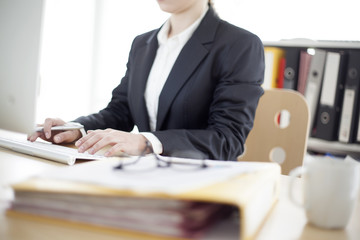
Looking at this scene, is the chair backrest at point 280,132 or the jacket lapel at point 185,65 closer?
the jacket lapel at point 185,65

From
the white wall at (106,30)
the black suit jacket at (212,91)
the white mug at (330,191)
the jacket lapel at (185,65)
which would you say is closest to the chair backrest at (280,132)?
the black suit jacket at (212,91)

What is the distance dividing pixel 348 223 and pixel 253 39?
0.77 metres

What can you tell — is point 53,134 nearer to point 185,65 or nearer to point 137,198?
point 185,65

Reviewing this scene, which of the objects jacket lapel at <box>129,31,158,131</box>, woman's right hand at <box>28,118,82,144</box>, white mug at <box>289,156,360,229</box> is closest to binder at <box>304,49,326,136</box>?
jacket lapel at <box>129,31,158,131</box>

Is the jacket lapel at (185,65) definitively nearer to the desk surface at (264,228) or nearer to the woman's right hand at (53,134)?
the woman's right hand at (53,134)

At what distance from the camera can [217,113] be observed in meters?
1.12

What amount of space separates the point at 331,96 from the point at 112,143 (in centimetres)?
130

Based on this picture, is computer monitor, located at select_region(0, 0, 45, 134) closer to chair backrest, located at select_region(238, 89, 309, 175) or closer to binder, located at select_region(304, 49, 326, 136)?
chair backrest, located at select_region(238, 89, 309, 175)

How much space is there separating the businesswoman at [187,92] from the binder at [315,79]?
29.0 inches

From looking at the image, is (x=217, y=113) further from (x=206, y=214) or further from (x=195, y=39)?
(x=206, y=214)

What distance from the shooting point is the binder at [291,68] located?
6.30 ft

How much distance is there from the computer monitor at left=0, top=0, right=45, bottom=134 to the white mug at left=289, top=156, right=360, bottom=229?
542 millimetres

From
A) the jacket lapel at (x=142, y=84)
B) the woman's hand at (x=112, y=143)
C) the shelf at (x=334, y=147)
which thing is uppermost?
the jacket lapel at (x=142, y=84)

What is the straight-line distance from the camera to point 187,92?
3.89 ft
